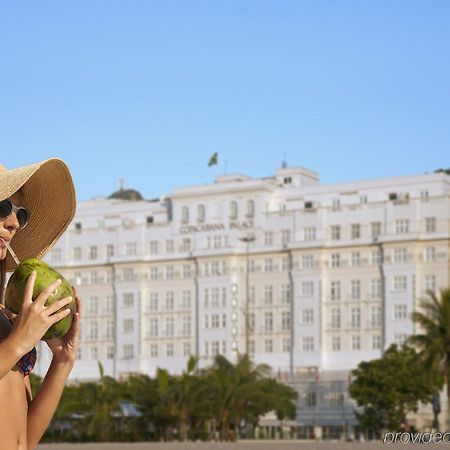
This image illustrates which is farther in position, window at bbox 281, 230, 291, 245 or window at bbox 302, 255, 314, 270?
window at bbox 281, 230, 291, 245

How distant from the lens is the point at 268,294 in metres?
109

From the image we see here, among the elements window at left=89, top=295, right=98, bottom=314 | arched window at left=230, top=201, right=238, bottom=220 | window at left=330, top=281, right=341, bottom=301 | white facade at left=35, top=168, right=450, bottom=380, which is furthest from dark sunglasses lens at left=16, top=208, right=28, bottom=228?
window at left=89, top=295, right=98, bottom=314

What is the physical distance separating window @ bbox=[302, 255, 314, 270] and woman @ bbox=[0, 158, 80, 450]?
333 ft

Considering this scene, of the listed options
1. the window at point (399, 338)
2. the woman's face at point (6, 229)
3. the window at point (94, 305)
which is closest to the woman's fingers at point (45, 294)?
the woman's face at point (6, 229)

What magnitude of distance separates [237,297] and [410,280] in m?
14.4

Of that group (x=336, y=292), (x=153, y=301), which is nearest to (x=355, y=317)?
(x=336, y=292)

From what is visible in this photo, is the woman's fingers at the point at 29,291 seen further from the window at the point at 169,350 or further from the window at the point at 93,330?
the window at the point at 93,330

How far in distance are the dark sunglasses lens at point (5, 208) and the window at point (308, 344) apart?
100576mm

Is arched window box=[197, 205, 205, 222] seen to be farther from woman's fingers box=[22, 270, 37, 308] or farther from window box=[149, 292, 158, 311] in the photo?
woman's fingers box=[22, 270, 37, 308]

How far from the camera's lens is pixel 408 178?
10881 centimetres

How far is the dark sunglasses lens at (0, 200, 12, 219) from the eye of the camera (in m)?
5.29

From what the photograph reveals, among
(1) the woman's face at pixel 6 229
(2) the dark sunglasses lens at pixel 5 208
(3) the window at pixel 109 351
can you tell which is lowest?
(1) the woman's face at pixel 6 229

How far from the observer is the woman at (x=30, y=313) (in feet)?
16.0

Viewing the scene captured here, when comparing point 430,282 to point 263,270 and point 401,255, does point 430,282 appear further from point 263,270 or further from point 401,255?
point 263,270
